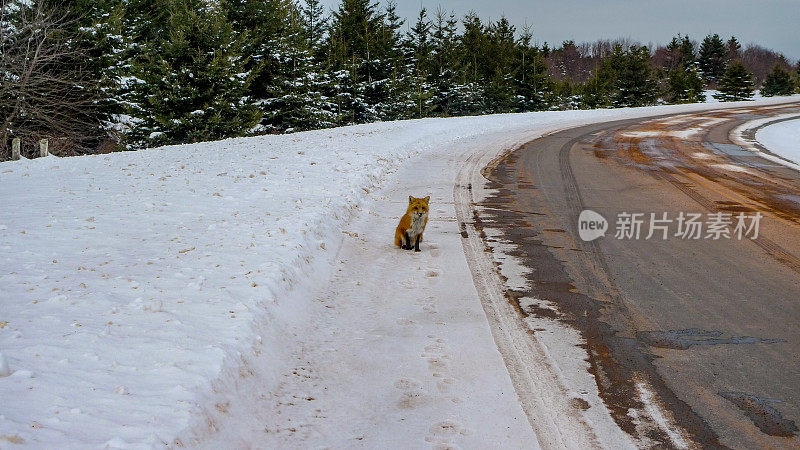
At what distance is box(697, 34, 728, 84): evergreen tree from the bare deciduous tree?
88417mm

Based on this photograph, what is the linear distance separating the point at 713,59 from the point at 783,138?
255 feet

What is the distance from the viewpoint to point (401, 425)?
354 cm

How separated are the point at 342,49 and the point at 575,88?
111 ft

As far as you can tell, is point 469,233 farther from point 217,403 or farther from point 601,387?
point 217,403

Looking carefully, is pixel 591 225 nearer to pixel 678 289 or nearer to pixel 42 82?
pixel 678 289

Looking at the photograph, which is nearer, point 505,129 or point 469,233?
point 469,233

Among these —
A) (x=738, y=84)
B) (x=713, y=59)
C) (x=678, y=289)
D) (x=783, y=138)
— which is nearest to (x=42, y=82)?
(x=678, y=289)

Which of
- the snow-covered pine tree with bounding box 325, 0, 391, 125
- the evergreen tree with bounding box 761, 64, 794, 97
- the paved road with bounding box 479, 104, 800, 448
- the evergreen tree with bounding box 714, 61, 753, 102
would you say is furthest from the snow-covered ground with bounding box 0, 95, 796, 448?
the evergreen tree with bounding box 761, 64, 794, 97

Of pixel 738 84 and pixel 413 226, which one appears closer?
pixel 413 226

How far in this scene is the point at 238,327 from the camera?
4.36 meters

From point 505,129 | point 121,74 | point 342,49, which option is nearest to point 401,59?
point 342,49

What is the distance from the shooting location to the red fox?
713 centimetres

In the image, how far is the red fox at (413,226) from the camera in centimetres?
713

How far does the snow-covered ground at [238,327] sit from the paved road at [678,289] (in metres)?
0.82
